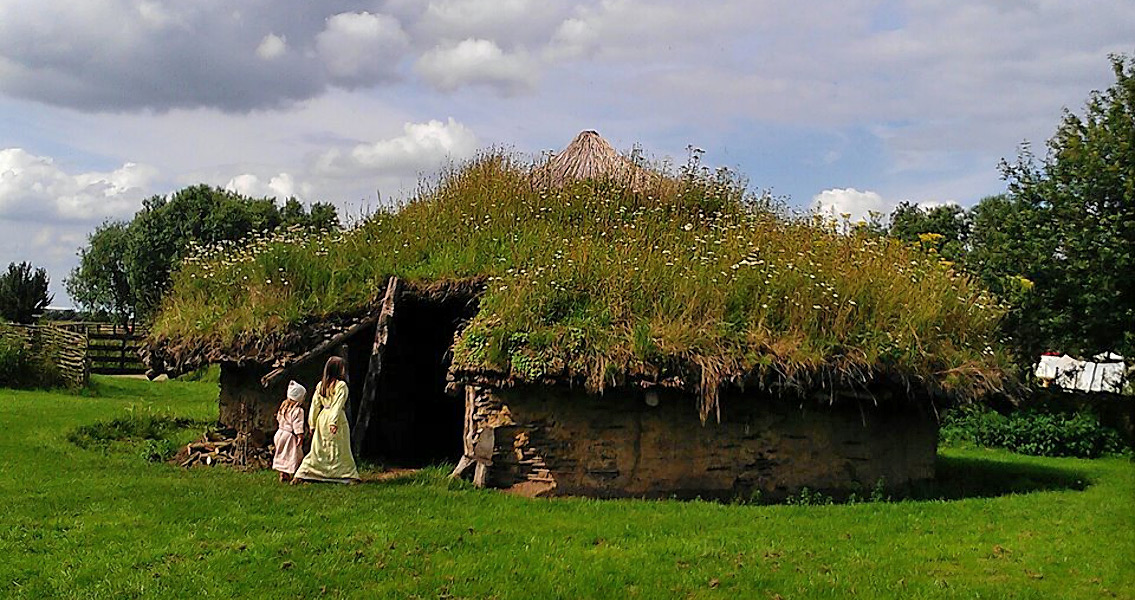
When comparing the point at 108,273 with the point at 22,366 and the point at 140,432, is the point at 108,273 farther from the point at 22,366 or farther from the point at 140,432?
the point at 140,432

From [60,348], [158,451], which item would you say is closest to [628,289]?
[158,451]

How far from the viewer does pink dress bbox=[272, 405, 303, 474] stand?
40.1ft

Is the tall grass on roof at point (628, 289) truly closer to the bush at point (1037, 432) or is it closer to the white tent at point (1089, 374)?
the bush at point (1037, 432)

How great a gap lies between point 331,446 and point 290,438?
65 centimetres

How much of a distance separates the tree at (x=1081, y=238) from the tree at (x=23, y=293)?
120 feet

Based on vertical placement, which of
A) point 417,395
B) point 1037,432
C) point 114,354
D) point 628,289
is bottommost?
point 114,354

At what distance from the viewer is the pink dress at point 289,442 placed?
12.2 meters

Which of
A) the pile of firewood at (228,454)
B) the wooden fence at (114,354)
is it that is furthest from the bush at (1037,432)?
the wooden fence at (114,354)

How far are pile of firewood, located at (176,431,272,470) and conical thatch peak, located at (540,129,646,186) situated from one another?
6.71 meters

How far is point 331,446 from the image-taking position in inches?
470

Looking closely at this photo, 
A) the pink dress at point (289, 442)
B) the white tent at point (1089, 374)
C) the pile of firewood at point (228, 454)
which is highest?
the white tent at point (1089, 374)

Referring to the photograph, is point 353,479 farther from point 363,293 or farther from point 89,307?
point 89,307

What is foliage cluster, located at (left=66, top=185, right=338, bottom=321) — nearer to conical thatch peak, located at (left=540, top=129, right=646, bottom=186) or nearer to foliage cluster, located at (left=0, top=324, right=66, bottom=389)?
foliage cluster, located at (left=0, top=324, right=66, bottom=389)

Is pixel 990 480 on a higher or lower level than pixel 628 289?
lower
